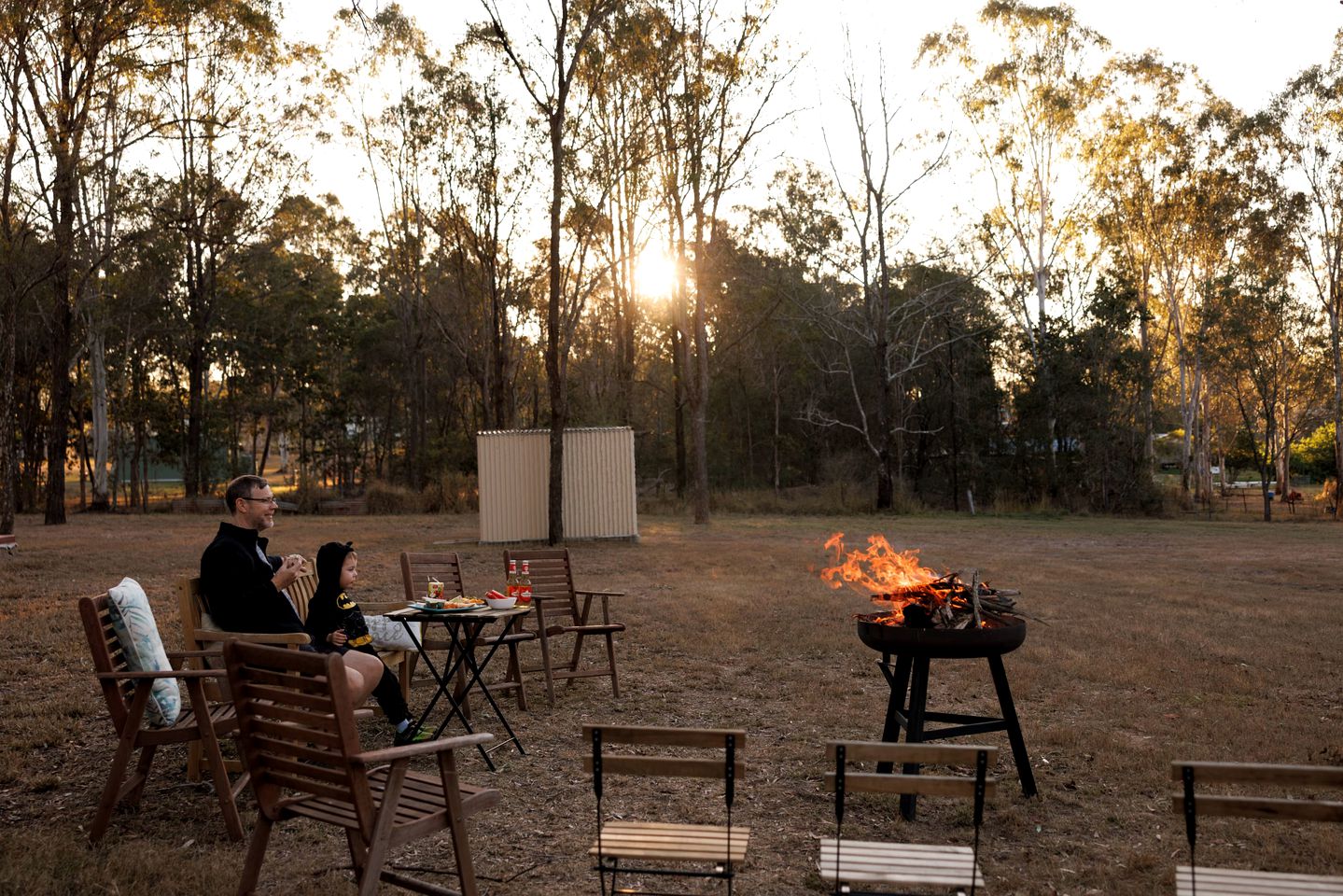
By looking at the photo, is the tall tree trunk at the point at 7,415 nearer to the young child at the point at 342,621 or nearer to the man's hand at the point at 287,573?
the man's hand at the point at 287,573

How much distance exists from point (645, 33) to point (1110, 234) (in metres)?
22.0

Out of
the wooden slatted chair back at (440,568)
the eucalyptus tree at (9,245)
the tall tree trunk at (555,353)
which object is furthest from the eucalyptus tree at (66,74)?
the wooden slatted chair back at (440,568)

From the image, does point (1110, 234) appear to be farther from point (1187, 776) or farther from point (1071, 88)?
point (1187, 776)

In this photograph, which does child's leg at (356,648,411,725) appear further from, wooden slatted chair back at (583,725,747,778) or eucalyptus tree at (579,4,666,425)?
eucalyptus tree at (579,4,666,425)

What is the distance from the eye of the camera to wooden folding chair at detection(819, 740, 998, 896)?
10.8 feet

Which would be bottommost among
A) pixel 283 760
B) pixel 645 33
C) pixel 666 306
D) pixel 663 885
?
pixel 663 885

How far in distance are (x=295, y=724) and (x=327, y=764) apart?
0.29 m

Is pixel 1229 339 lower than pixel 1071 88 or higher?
lower

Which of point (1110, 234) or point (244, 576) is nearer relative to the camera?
point (244, 576)

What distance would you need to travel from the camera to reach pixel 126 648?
16.6ft

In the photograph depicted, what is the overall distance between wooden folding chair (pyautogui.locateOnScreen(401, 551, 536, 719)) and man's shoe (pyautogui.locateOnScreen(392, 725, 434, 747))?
0.28 m

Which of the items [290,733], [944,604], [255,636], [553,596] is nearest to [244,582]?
[255,636]

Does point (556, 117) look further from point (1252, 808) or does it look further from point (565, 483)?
point (1252, 808)

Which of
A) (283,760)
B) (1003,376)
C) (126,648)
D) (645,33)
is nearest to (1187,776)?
(283,760)
